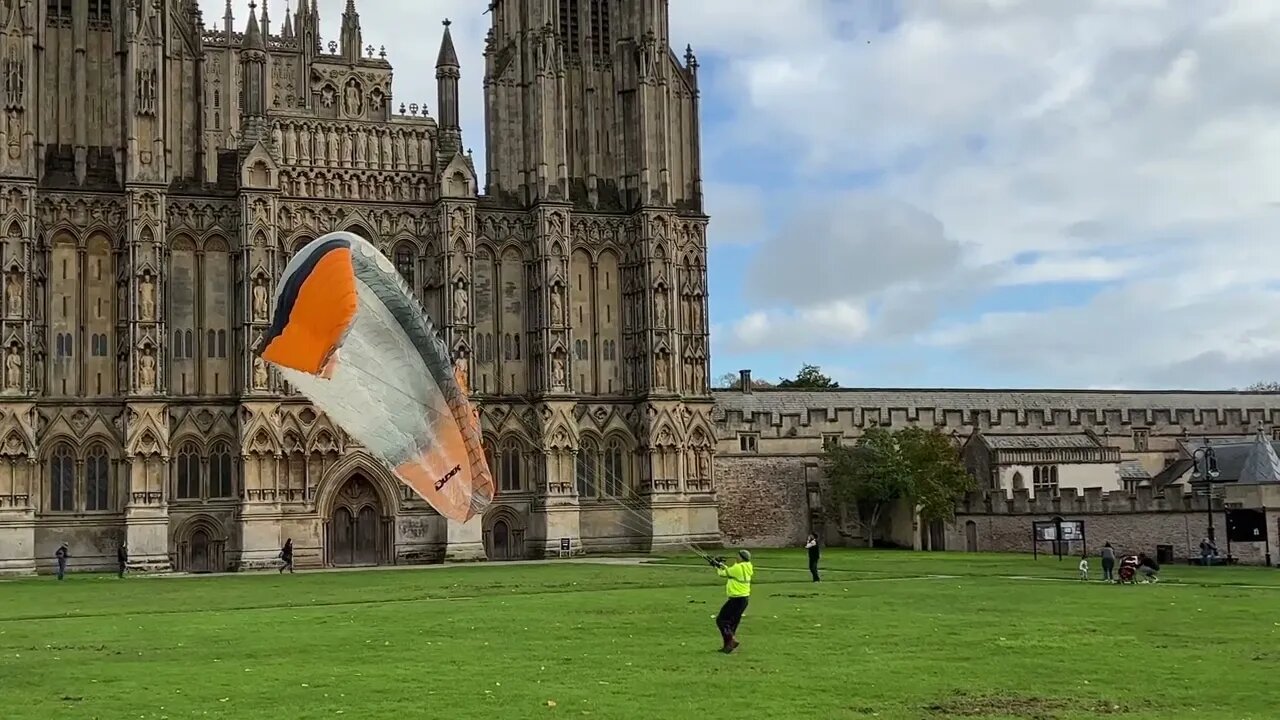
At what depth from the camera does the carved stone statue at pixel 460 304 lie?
208 feet

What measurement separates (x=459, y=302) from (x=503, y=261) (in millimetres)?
3805

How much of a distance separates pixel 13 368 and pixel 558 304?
22.7m

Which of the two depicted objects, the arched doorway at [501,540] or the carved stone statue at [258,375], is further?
the arched doorway at [501,540]

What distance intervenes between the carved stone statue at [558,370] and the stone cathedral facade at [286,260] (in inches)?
2.9

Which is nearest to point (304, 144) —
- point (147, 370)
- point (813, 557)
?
point (147, 370)

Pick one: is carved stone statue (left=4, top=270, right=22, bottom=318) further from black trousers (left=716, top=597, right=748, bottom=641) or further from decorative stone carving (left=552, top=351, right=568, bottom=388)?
black trousers (left=716, top=597, right=748, bottom=641)

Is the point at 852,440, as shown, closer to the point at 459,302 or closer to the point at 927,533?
the point at 927,533

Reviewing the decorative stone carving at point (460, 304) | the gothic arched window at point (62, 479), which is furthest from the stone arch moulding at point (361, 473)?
the gothic arched window at point (62, 479)

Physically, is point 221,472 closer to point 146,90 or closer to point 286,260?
point 286,260

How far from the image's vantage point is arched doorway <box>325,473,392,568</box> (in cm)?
6275

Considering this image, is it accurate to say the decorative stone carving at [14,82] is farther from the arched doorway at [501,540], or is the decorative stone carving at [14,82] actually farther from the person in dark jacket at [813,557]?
the person in dark jacket at [813,557]

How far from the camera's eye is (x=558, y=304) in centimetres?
6512

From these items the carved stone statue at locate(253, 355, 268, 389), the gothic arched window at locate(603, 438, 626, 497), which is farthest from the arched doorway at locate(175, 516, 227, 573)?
the gothic arched window at locate(603, 438, 626, 497)

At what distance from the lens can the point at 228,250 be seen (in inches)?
2459
